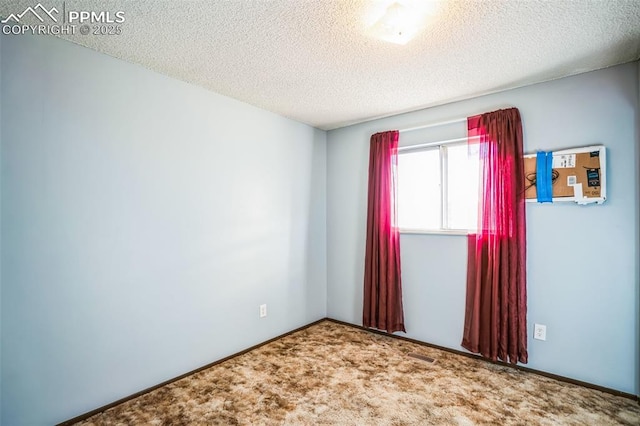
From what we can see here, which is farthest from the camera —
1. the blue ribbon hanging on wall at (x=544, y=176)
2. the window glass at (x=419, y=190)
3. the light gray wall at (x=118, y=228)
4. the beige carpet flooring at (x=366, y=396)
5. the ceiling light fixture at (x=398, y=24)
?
the window glass at (x=419, y=190)

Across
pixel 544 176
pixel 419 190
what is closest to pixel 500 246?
pixel 544 176

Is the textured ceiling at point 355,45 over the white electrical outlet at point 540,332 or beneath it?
over

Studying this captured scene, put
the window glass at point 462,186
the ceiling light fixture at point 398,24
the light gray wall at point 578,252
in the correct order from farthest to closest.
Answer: the window glass at point 462,186
the light gray wall at point 578,252
the ceiling light fixture at point 398,24

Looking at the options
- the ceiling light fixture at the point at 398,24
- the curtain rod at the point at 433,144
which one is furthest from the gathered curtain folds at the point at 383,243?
the ceiling light fixture at the point at 398,24

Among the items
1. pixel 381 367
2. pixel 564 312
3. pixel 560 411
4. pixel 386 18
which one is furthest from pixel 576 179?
pixel 381 367

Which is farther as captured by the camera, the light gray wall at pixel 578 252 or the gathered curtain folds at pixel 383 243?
the gathered curtain folds at pixel 383 243

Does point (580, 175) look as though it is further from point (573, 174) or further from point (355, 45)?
point (355, 45)

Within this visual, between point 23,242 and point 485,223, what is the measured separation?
3.36 metres

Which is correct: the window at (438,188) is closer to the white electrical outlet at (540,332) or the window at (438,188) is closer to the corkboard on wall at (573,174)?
the corkboard on wall at (573,174)

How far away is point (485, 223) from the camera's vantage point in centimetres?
281

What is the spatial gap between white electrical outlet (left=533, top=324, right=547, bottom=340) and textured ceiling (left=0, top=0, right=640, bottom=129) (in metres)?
2.04

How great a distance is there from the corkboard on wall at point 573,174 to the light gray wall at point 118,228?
2.45 metres

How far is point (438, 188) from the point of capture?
326cm

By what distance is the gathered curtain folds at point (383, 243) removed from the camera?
338cm
